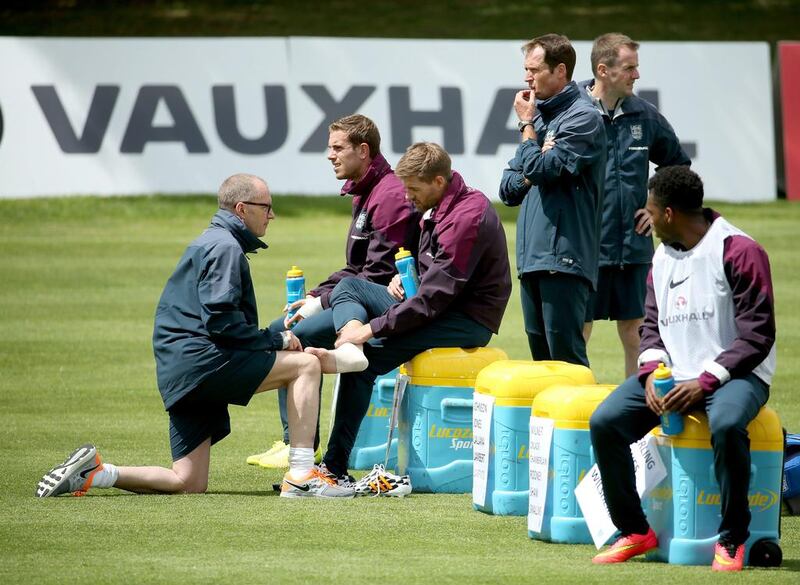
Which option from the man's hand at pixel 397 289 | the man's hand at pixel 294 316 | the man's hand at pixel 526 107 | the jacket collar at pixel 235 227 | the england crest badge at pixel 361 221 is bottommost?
the man's hand at pixel 294 316

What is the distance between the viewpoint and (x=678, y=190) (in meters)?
6.90

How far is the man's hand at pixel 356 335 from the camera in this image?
883cm

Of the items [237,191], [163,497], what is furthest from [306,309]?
[163,497]

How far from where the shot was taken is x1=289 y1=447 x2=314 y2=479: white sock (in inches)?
336

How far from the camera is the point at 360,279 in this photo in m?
9.46

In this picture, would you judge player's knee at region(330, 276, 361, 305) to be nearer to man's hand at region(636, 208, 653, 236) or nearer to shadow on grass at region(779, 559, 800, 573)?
man's hand at region(636, 208, 653, 236)

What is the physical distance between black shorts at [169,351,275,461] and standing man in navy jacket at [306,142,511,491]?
0.36 meters

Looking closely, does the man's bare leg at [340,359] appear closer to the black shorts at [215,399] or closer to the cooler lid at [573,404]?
the black shorts at [215,399]

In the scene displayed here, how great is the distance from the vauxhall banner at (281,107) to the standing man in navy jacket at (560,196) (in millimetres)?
13858

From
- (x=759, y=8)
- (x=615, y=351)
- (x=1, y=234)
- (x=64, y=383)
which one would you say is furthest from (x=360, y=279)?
(x=759, y=8)

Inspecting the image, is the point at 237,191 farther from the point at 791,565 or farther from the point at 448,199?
the point at 791,565

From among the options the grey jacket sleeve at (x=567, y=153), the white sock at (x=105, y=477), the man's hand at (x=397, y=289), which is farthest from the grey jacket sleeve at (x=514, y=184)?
the white sock at (x=105, y=477)

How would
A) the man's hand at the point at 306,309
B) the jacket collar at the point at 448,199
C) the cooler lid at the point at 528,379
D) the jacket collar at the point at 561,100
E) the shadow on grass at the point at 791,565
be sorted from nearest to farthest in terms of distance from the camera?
the shadow on grass at the point at 791,565 → the cooler lid at the point at 528,379 → the jacket collar at the point at 448,199 → the jacket collar at the point at 561,100 → the man's hand at the point at 306,309

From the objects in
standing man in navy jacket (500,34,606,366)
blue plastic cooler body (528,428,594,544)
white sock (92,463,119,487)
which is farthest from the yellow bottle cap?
white sock (92,463,119,487)
